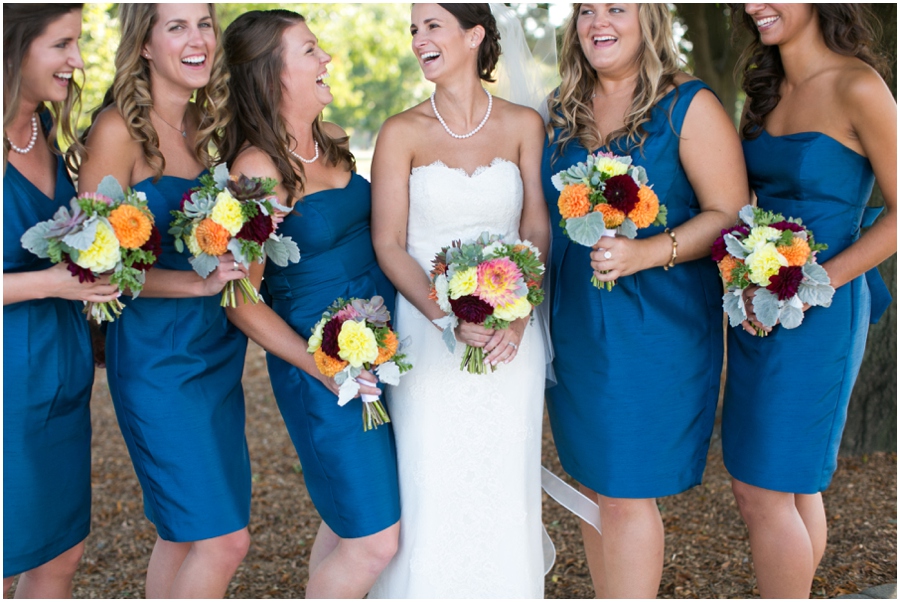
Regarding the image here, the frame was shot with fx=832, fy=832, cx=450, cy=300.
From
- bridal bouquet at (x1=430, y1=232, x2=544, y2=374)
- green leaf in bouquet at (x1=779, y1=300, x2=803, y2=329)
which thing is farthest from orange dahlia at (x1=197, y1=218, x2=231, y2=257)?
green leaf in bouquet at (x1=779, y1=300, x2=803, y2=329)

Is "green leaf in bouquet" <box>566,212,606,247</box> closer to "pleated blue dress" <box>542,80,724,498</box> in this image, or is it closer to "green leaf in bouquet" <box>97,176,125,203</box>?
"pleated blue dress" <box>542,80,724,498</box>

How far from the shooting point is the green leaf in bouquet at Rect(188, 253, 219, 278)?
3.21 meters

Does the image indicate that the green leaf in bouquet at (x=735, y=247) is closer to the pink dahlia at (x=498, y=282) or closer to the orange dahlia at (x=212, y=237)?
the pink dahlia at (x=498, y=282)

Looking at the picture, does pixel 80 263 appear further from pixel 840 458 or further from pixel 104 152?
pixel 840 458

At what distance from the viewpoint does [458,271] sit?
336 centimetres

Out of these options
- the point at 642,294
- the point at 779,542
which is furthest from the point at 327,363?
the point at 779,542

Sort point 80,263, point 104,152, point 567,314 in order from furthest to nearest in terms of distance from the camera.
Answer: point 567,314
point 104,152
point 80,263

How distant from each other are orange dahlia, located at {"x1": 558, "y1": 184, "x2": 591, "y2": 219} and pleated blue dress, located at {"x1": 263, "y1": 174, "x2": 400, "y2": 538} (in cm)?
103

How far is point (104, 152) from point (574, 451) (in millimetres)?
2423

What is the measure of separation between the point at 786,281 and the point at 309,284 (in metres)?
2.00

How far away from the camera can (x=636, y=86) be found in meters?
3.72

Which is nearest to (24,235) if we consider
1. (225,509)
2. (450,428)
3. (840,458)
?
(225,509)

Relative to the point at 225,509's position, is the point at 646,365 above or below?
above

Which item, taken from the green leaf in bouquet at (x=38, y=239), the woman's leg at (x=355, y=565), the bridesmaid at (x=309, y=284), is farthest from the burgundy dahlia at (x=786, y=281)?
the green leaf in bouquet at (x=38, y=239)
